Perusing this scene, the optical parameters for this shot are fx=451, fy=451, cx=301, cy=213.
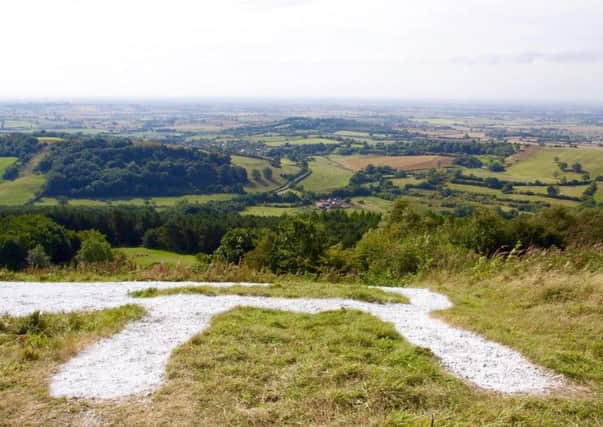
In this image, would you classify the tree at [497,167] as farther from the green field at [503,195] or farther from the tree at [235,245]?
the tree at [235,245]

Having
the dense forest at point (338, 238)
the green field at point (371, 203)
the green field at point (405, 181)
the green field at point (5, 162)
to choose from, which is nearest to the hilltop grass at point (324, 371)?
the dense forest at point (338, 238)

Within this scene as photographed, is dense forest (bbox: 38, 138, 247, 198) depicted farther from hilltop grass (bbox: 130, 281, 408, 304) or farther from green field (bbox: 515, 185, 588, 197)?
hilltop grass (bbox: 130, 281, 408, 304)

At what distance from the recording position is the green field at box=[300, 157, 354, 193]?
113 metres

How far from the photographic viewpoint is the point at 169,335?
852 centimetres

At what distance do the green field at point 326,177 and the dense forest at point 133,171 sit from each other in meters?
19.0

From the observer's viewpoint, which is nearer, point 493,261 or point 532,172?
point 493,261

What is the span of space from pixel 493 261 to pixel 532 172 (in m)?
111

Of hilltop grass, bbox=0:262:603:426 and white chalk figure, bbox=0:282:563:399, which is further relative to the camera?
white chalk figure, bbox=0:282:563:399

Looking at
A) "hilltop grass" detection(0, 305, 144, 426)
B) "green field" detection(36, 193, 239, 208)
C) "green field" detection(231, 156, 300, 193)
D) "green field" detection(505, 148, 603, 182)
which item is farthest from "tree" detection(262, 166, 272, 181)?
"hilltop grass" detection(0, 305, 144, 426)

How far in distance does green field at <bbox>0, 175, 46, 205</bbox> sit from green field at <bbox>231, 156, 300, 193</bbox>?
51.1 metres

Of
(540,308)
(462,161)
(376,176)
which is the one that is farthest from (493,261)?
(462,161)

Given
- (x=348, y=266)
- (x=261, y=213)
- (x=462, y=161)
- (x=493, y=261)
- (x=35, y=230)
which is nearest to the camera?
(x=493, y=261)

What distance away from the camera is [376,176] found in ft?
387

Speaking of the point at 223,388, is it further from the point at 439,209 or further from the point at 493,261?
the point at 439,209
